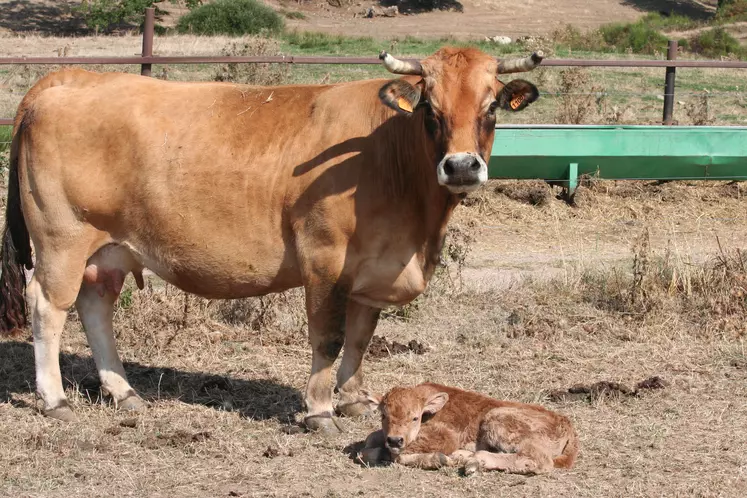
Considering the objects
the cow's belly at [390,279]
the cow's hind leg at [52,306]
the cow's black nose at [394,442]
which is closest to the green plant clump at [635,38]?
the cow's belly at [390,279]

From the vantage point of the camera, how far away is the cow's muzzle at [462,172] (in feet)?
19.2

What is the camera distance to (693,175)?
48.1ft

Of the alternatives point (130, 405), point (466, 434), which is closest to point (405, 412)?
point (466, 434)

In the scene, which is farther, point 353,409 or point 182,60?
point 182,60

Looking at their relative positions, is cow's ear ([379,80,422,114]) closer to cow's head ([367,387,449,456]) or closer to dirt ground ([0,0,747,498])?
cow's head ([367,387,449,456])

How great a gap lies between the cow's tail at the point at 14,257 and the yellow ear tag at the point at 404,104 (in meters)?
2.68

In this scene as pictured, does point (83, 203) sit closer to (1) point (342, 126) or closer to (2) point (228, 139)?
(2) point (228, 139)

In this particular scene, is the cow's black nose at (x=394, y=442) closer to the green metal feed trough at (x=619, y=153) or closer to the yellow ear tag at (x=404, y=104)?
the yellow ear tag at (x=404, y=104)

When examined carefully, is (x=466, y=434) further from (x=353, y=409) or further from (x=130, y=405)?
(x=130, y=405)

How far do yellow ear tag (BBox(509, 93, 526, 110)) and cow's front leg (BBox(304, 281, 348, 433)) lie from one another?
4.93 ft

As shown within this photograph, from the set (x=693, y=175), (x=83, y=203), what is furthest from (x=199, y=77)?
(x=83, y=203)

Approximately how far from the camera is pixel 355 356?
7.16 meters

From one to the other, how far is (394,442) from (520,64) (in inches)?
92.1

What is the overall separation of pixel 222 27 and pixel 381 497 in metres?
33.5
